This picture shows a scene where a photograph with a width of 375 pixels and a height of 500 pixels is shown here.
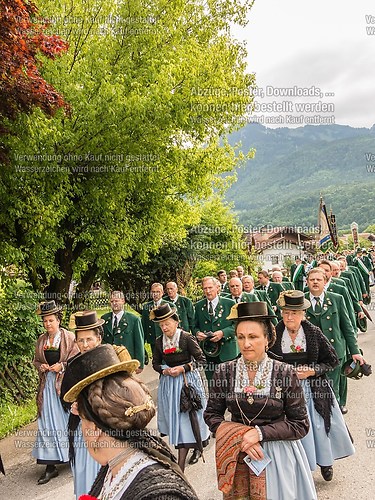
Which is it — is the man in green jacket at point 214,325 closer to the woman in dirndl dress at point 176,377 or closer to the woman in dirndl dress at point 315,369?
the woman in dirndl dress at point 176,377

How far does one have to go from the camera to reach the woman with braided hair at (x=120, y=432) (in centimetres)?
194

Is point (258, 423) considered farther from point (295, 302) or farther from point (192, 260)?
point (192, 260)

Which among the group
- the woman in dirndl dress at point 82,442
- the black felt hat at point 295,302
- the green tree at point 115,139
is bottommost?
the woman in dirndl dress at point 82,442

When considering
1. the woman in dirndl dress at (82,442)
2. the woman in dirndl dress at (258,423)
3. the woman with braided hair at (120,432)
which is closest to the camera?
the woman with braided hair at (120,432)

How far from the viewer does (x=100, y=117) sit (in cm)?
933

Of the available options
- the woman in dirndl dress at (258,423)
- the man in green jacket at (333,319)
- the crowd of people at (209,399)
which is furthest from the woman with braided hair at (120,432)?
the man in green jacket at (333,319)

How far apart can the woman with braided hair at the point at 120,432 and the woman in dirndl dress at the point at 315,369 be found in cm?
298

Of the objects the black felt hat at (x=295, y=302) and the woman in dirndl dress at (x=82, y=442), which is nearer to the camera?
the woman in dirndl dress at (x=82, y=442)

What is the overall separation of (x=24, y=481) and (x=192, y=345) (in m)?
2.63

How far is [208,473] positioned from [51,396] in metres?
2.11

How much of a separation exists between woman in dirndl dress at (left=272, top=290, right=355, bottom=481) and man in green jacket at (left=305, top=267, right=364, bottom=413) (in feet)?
3.59

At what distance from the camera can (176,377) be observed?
235 inches

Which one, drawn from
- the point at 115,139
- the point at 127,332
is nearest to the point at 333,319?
the point at 127,332

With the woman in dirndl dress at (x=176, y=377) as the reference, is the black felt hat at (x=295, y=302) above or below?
above
